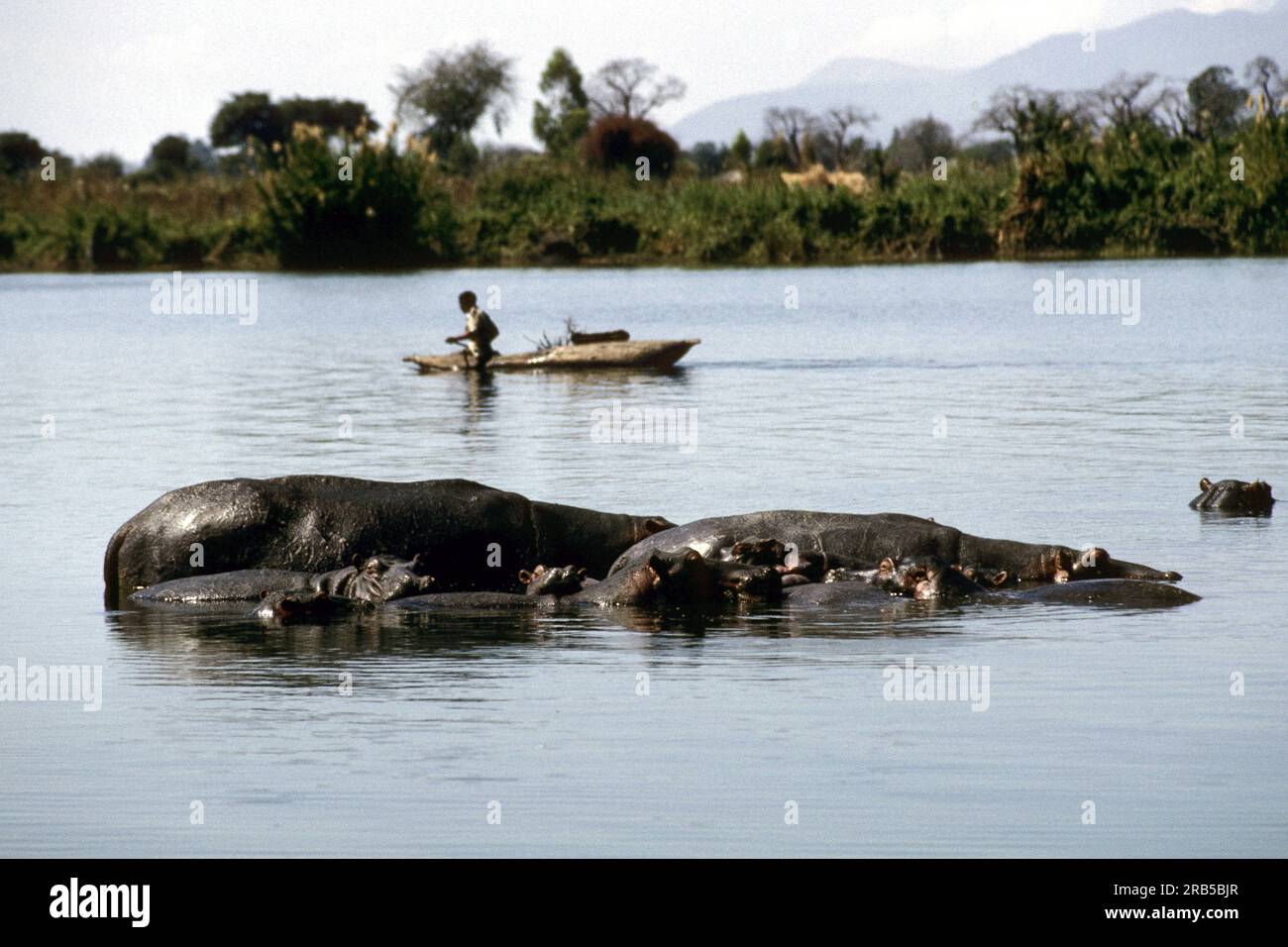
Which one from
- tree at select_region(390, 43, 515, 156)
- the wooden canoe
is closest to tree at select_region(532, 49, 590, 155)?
tree at select_region(390, 43, 515, 156)

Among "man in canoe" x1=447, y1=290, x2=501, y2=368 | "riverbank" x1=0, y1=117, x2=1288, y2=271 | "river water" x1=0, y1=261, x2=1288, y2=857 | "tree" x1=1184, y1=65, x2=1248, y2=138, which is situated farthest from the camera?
"tree" x1=1184, y1=65, x2=1248, y2=138

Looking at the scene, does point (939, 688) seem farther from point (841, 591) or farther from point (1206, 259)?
point (1206, 259)

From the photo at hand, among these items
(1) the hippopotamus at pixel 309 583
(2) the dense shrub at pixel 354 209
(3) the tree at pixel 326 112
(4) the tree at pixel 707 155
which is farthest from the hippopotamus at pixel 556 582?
(4) the tree at pixel 707 155

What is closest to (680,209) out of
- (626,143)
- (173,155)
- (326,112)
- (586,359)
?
(626,143)

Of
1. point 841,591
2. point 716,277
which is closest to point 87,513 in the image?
point 841,591

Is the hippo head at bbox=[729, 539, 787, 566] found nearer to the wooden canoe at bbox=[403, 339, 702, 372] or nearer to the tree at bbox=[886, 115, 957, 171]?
the wooden canoe at bbox=[403, 339, 702, 372]

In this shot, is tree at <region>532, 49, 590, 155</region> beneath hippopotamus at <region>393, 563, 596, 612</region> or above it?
above

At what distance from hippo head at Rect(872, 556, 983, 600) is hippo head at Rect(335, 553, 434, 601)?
271 cm

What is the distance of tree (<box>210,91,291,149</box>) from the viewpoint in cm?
12256

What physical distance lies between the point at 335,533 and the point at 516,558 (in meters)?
1.13

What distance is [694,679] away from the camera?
1089cm

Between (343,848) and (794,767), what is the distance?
78.1 inches

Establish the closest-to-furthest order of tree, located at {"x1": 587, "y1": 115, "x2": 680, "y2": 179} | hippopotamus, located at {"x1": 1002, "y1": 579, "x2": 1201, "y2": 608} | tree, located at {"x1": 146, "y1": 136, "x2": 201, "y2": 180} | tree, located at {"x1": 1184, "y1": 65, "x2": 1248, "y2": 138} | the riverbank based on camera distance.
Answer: hippopotamus, located at {"x1": 1002, "y1": 579, "x2": 1201, "y2": 608} → the riverbank → tree, located at {"x1": 587, "y1": 115, "x2": 680, "y2": 179} → tree, located at {"x1": 1184, "y1": 65, "x2": 1248, "y2": 138} → tree, located at {"x1": 146, "y1": 136, "x2": 201, "y2": 180}
